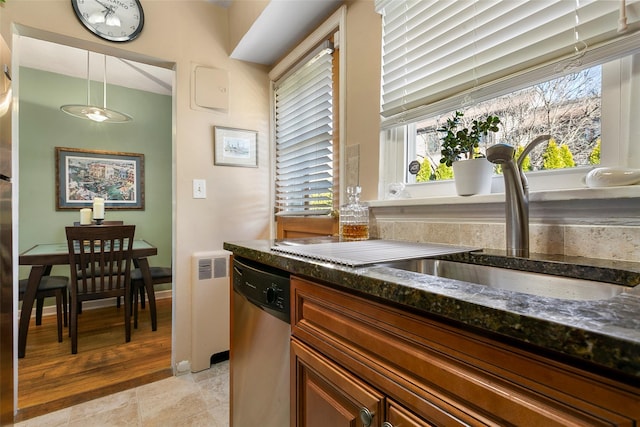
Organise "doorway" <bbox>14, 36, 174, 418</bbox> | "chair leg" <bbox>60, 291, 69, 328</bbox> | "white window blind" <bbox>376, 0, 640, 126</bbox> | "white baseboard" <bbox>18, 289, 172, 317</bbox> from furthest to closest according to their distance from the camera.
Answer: "white baseboard" <bbox>18, 289, 172, 317</bbox>
"doorway" <bbox>14, 36, 174, 418</bbox>
"chair leg" <bbox>60, 291, 69, 328</bbox>
"white window blind" <bbox>376, 0, 640, 126</bbox>

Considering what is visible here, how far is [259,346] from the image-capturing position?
1086 mm

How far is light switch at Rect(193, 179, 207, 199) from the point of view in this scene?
2.08 metres

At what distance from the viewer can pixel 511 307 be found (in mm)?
402

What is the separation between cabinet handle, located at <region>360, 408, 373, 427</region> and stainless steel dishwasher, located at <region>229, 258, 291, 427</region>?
35cm

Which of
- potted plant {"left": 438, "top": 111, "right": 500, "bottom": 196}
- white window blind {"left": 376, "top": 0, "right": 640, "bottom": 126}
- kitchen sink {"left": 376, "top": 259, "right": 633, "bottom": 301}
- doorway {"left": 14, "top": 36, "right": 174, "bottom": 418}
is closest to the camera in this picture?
kitchen sink {"left": 376, "top": 259, "right": 633, "bottom": 301}

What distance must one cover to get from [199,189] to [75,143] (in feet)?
7.46

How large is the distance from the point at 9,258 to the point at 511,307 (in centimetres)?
201

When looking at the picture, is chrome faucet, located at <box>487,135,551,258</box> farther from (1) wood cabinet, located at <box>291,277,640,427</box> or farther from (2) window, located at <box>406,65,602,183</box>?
(1) wood cabinet, located at <box>291,277,640,427</box>

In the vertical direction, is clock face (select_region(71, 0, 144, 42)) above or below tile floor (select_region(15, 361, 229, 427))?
above

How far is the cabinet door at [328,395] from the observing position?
0.61 metres

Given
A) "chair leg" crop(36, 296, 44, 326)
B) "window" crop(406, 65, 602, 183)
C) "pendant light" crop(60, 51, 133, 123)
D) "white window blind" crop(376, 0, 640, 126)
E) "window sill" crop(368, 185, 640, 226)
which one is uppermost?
"pendant light" crop(60, 51, 133, 123)

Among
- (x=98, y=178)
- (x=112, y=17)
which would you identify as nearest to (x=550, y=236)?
(x=112, y=17)

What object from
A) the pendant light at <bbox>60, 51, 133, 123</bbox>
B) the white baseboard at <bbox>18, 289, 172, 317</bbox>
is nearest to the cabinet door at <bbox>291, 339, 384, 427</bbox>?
the pendant light at <bbox>60, 51, 133, 123</bbox>

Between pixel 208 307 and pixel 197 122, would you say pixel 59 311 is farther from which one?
pixel 197 122
